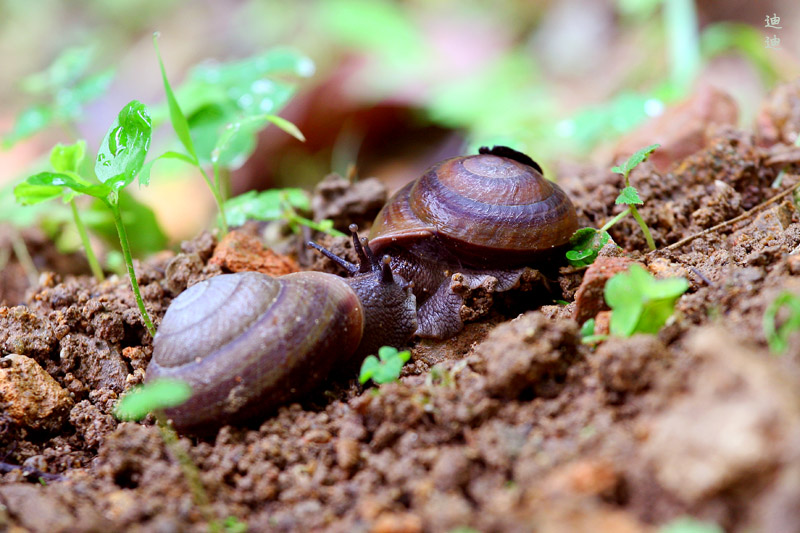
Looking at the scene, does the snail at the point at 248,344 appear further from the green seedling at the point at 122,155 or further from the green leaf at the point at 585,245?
the green leaf at the point at 585,245

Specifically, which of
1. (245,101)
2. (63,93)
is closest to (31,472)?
(245,101)

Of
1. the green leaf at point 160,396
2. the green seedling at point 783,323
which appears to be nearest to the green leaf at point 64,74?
the green leaf at point 160,396

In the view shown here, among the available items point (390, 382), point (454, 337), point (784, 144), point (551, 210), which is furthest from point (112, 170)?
point (784, 144)

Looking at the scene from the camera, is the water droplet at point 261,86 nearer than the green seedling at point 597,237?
No

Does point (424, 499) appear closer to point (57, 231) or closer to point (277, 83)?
point (277, 83)

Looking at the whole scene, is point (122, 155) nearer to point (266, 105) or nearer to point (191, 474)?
point (191, 474)

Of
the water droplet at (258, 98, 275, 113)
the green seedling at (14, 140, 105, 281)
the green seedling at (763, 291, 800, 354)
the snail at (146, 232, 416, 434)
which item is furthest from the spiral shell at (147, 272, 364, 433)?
the water droplet at (258, 98, 275, 113)
